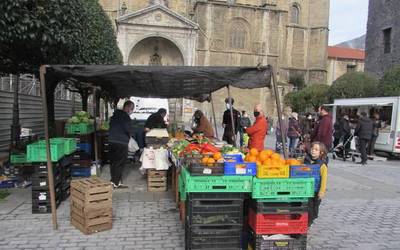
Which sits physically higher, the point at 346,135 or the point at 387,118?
the point at 387,118

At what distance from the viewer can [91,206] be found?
5.54m

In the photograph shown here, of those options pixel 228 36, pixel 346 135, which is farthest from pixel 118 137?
pixel 228 36

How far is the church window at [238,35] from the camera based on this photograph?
4891cm

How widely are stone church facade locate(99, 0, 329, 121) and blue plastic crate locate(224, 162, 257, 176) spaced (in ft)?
124

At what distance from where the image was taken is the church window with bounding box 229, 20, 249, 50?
48906 millimetres

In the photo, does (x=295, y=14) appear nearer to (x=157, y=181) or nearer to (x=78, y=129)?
(x=78, y=129)

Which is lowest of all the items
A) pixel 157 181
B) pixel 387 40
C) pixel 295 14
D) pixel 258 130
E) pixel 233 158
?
pixel 157 181

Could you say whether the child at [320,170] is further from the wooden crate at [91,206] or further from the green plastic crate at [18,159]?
the green plastic crate at [18,159]

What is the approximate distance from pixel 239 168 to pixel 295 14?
2124 inches

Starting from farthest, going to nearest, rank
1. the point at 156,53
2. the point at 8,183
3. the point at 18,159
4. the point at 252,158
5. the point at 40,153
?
A: the point at 156,53, the point at 18,159, the point at 8,183, the point at 40,153, the point at 252,158

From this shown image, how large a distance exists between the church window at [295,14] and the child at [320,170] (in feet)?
172

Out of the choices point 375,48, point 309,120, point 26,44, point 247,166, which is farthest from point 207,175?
point 375,48

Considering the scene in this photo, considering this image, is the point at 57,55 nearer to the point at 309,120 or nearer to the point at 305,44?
the point at 309,120

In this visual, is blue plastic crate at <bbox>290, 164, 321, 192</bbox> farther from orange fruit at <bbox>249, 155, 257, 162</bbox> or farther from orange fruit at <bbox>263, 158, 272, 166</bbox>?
orange fruit at <bbox>249, 155, 257, 162</bbox>
